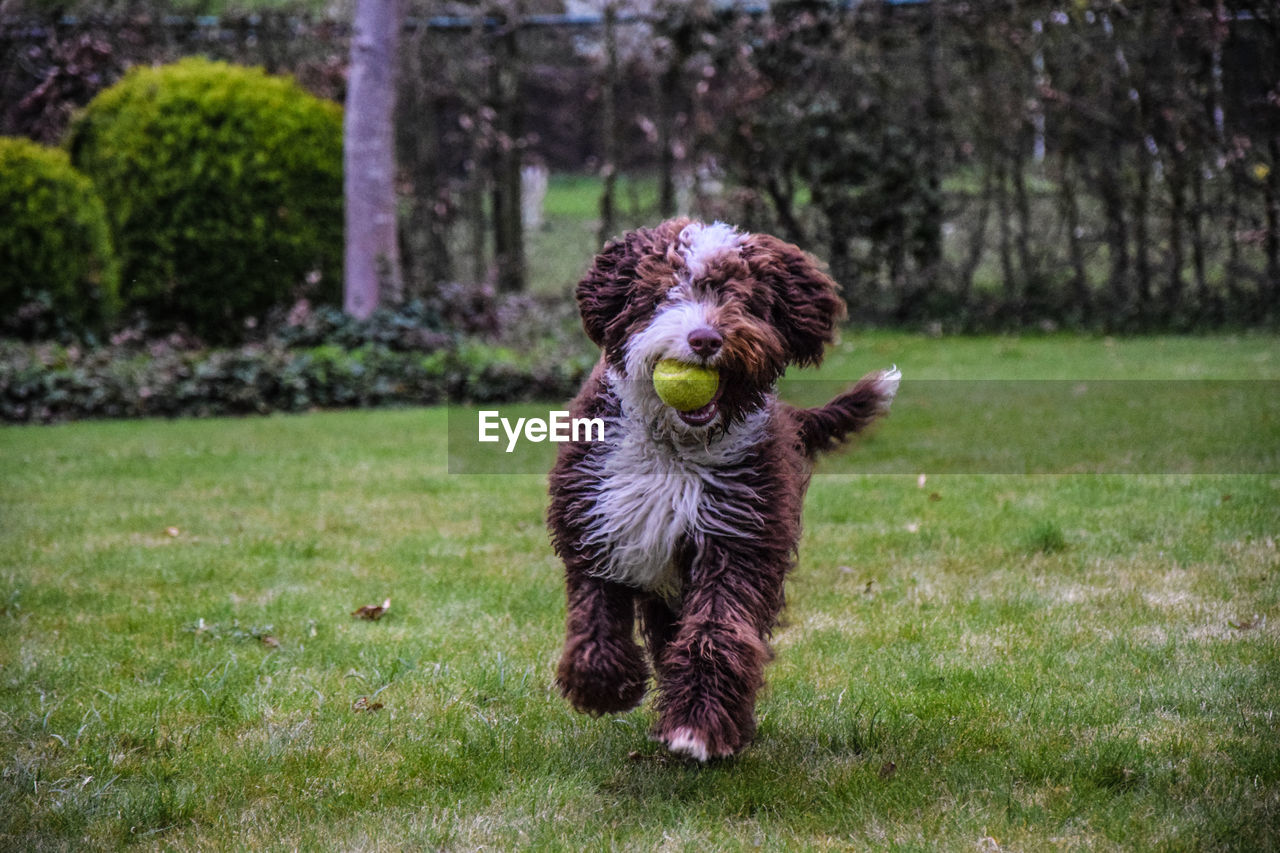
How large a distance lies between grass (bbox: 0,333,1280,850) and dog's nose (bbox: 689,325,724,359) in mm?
993

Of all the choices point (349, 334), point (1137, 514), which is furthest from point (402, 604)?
point (349, 334)

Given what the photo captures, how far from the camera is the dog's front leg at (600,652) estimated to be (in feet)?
9.58

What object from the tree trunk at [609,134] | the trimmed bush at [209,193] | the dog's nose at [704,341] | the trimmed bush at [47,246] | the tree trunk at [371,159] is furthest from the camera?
the tree trunk at [609,134]

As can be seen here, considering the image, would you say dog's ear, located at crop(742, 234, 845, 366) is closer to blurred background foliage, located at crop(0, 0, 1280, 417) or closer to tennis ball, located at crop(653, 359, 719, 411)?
tennis ball, located at crop(653, 359, 719, 411)

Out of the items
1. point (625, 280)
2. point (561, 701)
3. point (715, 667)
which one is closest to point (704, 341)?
point (625, 280)

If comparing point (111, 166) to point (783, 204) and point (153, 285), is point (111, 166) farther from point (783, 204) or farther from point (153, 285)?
point (783, 204)

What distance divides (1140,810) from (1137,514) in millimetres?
3041

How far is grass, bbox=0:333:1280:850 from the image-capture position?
102 inches

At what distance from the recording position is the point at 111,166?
35.0ft

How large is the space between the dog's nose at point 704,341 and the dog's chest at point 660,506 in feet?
1.19

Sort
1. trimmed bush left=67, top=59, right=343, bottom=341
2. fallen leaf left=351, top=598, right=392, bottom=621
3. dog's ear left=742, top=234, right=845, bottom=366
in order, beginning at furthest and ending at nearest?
1. trimmed bush left=67, top=59, right=343, bottom=341
2. fallen leaf left=351, top=598, right=392, bottom=621
3. dog's ear left=742, top=234, right=845, bottom=366

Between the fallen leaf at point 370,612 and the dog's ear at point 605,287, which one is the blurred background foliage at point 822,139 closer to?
the fallen leaf at point 370,612

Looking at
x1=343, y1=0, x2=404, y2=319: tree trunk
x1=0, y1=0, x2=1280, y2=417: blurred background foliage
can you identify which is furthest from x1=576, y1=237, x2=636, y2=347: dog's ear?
x1=343, y1=0, x2=404, y2=319: tree trunk

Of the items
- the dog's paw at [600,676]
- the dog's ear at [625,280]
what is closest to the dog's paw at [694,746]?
the dog's paw at [600,676]
